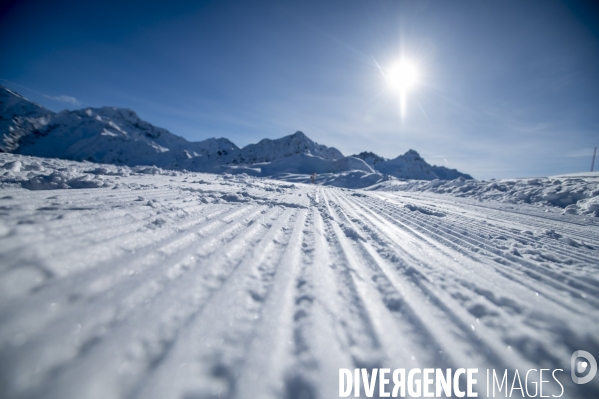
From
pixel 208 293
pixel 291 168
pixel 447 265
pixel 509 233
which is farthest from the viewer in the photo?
pixel 291 168

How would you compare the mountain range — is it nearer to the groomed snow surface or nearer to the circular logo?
the groomed snow surface

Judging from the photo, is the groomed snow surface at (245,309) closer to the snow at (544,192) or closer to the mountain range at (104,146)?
the snow at (544,192)

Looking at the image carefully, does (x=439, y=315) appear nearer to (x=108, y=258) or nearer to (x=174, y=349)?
(x=174, y=349)

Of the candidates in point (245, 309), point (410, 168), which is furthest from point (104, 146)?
point (245, 309)

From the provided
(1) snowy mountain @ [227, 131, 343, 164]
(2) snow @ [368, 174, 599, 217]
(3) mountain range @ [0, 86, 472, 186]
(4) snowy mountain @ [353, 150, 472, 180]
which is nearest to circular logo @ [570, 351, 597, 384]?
(2) snow @ [368, 174, 599, 217]

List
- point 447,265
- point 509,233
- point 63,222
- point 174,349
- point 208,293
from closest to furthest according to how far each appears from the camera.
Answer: point 174,349, point 208,293, point 63,222, point 447,265, point 509,233

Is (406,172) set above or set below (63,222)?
above

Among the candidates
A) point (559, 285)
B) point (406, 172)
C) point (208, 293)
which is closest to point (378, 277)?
point (208, 293)

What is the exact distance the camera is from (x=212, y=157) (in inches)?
4417

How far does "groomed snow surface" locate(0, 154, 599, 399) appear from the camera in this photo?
97 centimetres

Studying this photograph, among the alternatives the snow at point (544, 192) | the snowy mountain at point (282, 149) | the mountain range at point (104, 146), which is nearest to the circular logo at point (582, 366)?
the snow at point (544, 192)

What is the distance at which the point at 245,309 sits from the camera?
4.55 ft

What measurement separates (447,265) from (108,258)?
3.15 meters

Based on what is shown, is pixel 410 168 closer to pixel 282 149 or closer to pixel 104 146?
pixel 282 149
